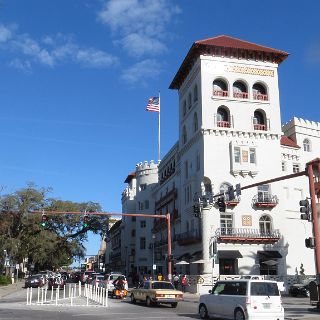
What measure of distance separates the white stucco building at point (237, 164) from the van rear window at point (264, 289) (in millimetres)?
28184

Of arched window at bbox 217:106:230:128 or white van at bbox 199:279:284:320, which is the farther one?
arched window at bbox 217:106:230:128

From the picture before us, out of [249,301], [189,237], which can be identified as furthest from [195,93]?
[249,301]

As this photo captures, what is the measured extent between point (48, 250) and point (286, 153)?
34595mm

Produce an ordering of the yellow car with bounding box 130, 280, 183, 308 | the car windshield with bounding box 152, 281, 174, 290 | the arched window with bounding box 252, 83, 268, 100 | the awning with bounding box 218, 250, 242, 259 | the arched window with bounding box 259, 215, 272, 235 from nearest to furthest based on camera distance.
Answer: the yellow car with bounding box 130, 280, 183, 308, the car windshield with bounding box 152, 281, 174, 290, the awning with bounding box 218, 250, 242, 259, the arched window with bounding box 259, 215, 272, 235, the arched window with bounding box 252, 83, 268, 100

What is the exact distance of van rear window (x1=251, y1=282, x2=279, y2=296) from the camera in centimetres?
1898

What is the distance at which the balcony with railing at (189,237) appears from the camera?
168 ft

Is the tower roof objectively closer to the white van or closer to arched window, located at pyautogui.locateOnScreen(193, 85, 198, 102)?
arched window, located at pyautogui.locateOnScreen(193, 85, 198, 102)

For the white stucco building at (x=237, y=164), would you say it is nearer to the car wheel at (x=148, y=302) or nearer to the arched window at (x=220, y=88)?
the arched window at (x=220, y=88)

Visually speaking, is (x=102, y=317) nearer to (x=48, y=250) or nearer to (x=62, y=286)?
(x=62, y=286)

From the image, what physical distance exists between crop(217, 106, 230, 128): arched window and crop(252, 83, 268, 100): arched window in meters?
3.69

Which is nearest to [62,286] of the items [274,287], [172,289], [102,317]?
[172,289]

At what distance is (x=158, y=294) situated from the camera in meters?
28.2

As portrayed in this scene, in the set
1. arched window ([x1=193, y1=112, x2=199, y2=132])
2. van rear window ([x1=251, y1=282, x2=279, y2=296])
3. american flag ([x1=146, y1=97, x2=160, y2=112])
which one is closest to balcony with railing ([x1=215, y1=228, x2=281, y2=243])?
arched window ([x1=193, y1=112, x2=199, y2=132])

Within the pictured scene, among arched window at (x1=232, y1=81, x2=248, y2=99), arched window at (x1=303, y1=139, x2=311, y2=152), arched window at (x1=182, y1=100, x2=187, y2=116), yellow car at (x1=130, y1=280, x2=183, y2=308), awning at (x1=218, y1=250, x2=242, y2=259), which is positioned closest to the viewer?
yellow car at (x1=130, y1=280, x2=183, y2=308)
